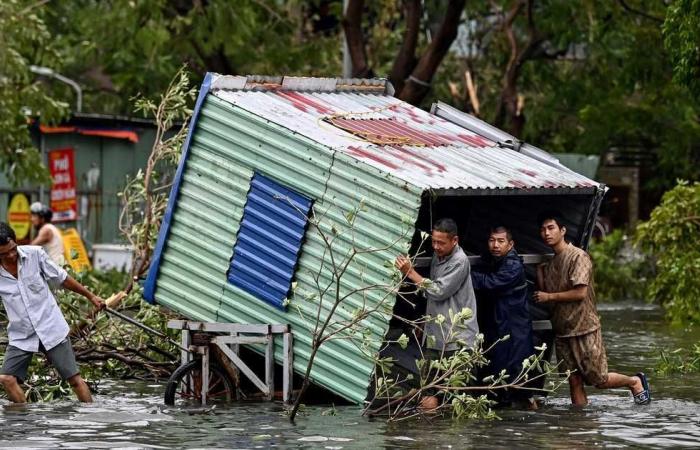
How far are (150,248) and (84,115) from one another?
591 inches

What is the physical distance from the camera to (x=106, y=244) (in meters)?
32.2

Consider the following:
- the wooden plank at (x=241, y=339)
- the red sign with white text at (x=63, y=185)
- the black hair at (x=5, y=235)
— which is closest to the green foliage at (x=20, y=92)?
the red sign with white text at (x=63, y=185)

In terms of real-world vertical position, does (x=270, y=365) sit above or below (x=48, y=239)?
below

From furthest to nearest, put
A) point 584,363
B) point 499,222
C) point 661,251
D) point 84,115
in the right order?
point 84,115 → point 661,251 → point 499,222 → point 584,363

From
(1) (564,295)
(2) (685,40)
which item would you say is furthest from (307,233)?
(2) (685,40)

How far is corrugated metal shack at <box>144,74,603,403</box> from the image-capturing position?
13.4 m

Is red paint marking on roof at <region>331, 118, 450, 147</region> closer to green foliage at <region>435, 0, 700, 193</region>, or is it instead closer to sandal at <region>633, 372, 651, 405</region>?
sandal at <region>633, 372, 651, 405</region>

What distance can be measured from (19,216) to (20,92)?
511 centimetres

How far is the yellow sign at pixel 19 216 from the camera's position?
30.9m

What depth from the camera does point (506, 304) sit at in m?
14.1

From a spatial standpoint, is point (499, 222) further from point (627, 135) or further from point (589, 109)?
point (627, 135)

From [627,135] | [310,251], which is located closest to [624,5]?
[627,135]

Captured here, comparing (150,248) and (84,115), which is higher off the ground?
(84,115)

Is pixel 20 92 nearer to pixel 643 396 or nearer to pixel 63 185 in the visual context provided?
pixel 63 185
